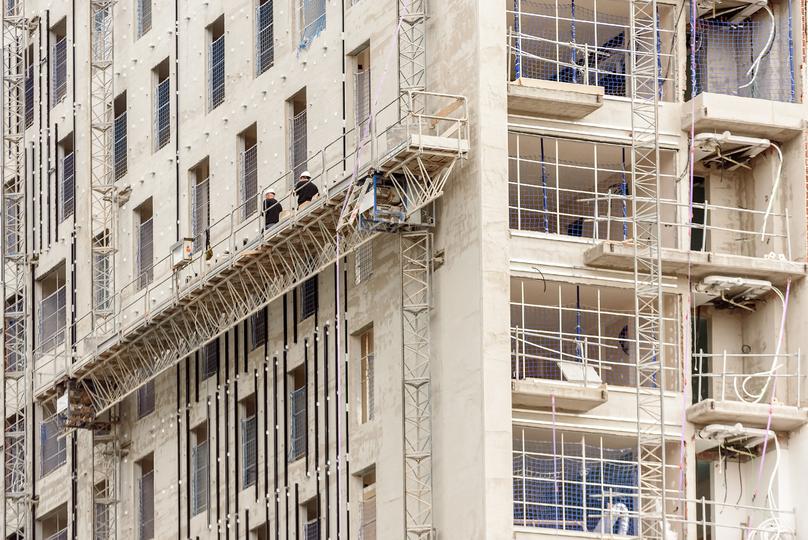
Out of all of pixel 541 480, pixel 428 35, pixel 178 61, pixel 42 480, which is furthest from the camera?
pixel 42 480

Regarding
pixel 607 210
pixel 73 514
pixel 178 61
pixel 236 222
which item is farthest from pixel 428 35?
pixel 73 514

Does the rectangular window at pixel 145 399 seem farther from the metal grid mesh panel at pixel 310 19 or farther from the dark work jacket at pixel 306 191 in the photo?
the dark work jacket at pixel 306 191

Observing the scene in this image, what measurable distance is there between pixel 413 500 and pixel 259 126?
54.7 feet

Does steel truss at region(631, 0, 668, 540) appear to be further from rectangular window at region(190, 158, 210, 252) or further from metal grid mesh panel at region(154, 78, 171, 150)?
metal grid mesh panel at region(154, 78, 171, 150)

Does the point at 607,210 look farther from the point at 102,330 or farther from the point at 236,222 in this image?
the point at 102,330

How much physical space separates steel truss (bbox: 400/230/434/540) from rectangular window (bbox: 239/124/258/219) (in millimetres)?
11234

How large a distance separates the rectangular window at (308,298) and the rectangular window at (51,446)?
18.1 meters

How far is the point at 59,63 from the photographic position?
98438 mm

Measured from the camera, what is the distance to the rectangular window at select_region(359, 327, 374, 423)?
71875mm

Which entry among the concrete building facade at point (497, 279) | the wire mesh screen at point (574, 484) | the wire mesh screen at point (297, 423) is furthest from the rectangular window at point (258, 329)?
the wire mesh screen at point (574, 484)

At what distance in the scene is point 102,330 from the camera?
294 ft

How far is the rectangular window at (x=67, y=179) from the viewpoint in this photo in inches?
3728

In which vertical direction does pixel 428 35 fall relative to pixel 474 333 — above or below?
above

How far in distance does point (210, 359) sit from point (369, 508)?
12.8 metres
